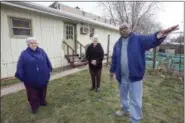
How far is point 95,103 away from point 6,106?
83.6 inches

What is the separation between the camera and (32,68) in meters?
3.40

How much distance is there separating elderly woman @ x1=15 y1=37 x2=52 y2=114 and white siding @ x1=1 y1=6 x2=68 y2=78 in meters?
3.42

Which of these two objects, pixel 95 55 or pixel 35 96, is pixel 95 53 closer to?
pixel 95 55

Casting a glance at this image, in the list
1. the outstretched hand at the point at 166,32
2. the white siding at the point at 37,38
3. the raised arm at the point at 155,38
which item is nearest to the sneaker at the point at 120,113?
the raised arm at the point at 155,38

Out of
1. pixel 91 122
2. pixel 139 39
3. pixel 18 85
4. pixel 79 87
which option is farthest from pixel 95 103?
pixel 18 85

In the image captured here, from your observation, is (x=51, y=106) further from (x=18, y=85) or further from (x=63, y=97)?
(x=18, y=85)

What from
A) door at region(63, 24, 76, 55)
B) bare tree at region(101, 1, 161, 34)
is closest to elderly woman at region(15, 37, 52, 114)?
door at region(63, 24, 76, 55)

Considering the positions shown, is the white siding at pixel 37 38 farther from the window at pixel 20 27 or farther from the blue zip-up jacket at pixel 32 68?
the blue zip-up jacket at pixel 32 68

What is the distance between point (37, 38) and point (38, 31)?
326 mm

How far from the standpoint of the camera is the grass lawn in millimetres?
3445

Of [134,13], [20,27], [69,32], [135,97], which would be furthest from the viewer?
[134,13]

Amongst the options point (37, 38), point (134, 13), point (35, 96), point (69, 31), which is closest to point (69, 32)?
point (69, 31)

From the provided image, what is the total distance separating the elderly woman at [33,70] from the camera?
3359 mm

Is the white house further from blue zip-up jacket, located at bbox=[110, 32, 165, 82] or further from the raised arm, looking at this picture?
the raised arm
